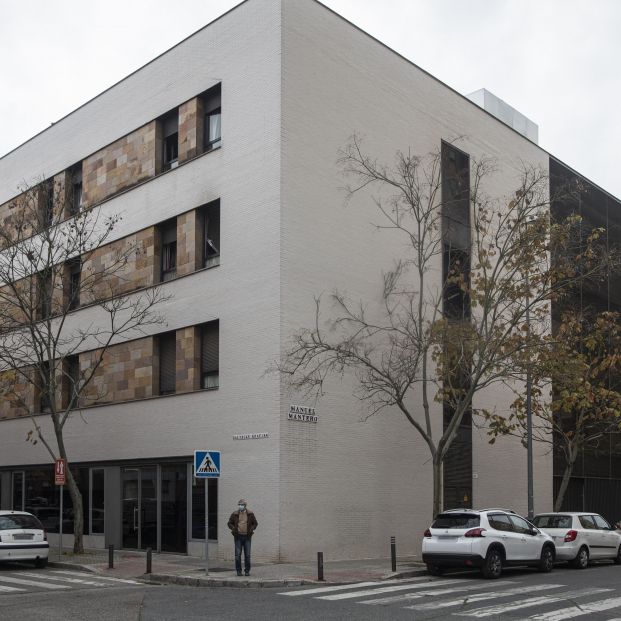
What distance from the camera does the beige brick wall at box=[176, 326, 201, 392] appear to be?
2581 cm

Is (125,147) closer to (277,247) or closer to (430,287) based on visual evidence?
(277,247)

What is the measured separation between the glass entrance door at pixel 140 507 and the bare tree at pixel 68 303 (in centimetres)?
164

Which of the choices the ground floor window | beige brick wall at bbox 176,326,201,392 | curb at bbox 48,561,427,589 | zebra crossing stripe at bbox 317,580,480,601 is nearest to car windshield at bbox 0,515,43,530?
the ground floor window

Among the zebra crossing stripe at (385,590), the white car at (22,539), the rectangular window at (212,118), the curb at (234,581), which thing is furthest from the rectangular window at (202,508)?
the rectangular window at (212,118)

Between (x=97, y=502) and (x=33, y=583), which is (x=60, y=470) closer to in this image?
(x=97, y=502)

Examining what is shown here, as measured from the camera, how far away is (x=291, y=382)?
76.3 feet

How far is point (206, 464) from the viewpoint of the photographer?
64.7 ft

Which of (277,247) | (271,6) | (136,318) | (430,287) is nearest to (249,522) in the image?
(277,247)

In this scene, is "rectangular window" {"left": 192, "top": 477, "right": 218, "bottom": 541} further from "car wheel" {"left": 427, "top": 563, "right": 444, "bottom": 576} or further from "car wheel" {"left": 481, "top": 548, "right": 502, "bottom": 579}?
"car wheel" {"left": 481, "top": 548, "right": 502, "bottom": 579}

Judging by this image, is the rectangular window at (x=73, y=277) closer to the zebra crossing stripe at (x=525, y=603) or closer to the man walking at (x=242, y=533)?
the man walking at (x=242, y=533)

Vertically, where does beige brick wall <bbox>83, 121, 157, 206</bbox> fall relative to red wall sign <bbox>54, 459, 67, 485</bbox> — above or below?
above

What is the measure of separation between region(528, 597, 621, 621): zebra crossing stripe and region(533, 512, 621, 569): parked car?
24.5ft

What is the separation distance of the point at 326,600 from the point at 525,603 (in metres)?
3.37

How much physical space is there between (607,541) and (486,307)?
7.54m
